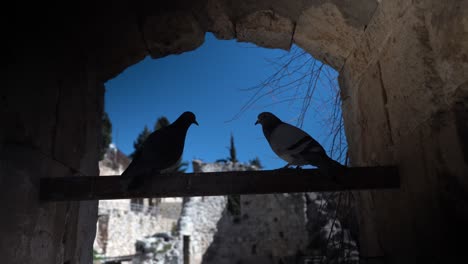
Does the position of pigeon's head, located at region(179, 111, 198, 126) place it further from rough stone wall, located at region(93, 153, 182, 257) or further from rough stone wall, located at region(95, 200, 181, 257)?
rough stone wall, located at region(95, 200, 181, 257)

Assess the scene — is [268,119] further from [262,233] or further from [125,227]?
[125,227]

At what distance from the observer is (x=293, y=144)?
171cm

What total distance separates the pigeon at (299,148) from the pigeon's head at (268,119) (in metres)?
0.10

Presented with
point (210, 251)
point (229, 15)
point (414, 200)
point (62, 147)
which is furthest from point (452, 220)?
point (210, 251)

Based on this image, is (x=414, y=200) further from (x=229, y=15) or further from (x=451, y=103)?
(x=229, y=15)

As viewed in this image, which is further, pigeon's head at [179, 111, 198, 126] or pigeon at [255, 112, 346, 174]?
pigeon's head at [179, 111, 198, 126]

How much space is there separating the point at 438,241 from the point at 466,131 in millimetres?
385

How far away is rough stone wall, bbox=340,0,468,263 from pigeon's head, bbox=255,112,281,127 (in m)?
0.60

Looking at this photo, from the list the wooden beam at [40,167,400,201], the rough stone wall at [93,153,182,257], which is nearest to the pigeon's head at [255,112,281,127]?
the wooden beam at [40,167,400,201]

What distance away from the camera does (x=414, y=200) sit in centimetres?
131

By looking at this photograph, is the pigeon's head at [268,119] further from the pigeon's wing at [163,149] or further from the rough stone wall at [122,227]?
the rough stone wall at [122,227]

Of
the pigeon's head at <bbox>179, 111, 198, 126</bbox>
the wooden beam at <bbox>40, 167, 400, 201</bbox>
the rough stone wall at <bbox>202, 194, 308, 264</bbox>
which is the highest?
the pigeon's head at <bbox>179, 111, 198, 126</bbox>

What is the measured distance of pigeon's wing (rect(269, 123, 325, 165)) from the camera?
63.2 inches

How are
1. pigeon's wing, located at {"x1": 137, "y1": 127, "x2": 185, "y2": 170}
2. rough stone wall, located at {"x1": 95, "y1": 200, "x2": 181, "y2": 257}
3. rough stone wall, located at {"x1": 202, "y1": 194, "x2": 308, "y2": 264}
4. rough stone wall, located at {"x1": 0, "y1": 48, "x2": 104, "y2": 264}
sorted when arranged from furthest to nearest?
rough stone wall, located at {"x1": 95, "y1": 200, "x2": 181, "y2": 257}
rough stone wall, located at {"x1": 202, "y1": 194, "x2": 308, "y2": 264}
pigeon's wing, located at {"x1": 137, "y1": 127, "x2": 185, "y2": 170}
rough stone wall, located at {"x1": 0, "y1": 48, "x2": 104, "y2": 264}
